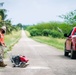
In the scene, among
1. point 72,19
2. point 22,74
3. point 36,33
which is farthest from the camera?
point 36,33

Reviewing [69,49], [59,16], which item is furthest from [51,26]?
[69,49]

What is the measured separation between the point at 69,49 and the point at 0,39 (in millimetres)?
6761

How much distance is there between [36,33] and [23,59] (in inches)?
4287

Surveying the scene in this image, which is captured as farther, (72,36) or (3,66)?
(72,36)

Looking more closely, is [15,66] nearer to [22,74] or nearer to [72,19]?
[22,74]

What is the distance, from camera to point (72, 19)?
99.2 m

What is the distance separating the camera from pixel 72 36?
2275 cm

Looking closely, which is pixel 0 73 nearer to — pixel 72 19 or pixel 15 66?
pixel 15 66

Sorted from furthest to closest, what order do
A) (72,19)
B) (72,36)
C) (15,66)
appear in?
(72,19)
(72,36)
(15,66)

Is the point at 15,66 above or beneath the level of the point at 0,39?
beneath

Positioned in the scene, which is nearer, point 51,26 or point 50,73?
point 50,73

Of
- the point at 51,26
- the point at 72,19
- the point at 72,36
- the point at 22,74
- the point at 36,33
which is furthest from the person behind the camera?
the point at 51,26

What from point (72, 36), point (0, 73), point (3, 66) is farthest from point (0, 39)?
point (72, 36)

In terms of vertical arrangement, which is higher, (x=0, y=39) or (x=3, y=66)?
(x=0, y=39)
